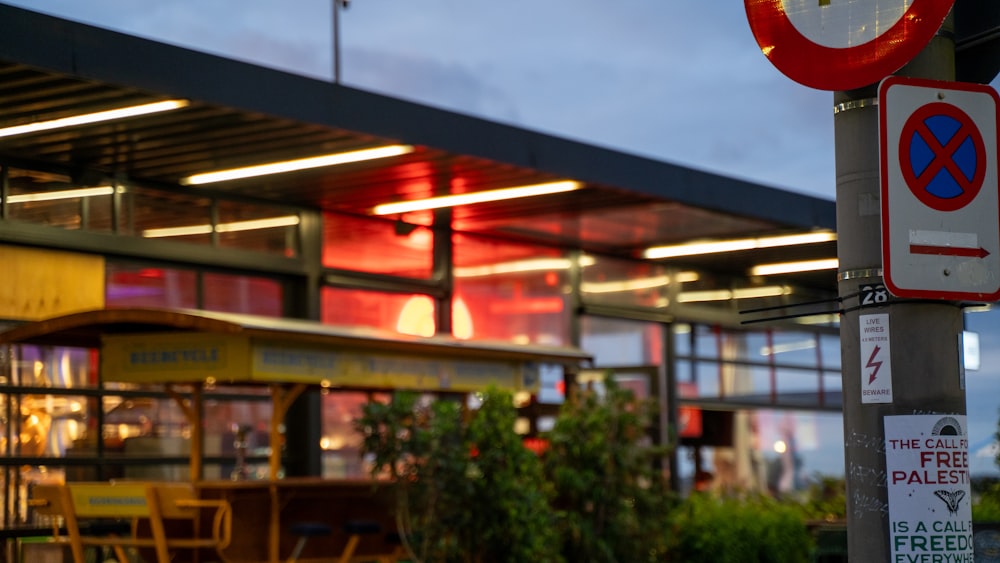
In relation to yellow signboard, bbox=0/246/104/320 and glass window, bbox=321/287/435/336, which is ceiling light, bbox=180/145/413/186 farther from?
glass window, bbox=321/287/435/336

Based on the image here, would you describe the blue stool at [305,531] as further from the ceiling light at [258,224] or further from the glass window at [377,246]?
the glass window at [377,246]

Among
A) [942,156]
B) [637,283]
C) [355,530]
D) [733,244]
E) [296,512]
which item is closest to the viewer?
[942,156]

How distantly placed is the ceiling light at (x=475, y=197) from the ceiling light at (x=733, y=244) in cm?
410

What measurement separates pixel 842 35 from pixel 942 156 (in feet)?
1.29

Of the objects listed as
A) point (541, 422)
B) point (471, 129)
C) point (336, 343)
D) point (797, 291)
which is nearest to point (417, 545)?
point (336, 343)

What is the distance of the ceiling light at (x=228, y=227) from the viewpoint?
13.1 metres

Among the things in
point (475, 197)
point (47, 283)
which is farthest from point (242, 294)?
point (475, 197)

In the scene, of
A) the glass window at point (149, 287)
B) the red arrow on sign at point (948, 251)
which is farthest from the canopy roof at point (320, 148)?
the red arrow on sign at point (948, 251)

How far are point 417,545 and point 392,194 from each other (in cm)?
418

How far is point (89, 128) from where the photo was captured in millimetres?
11039

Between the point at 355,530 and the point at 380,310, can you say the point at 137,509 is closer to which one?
the point at 355,530

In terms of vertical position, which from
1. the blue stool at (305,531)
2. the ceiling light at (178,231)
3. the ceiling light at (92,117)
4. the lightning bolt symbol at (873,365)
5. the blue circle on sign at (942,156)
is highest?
the ceiling light at (92,117)

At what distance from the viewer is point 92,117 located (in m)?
10.7

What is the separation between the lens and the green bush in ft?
42.7
